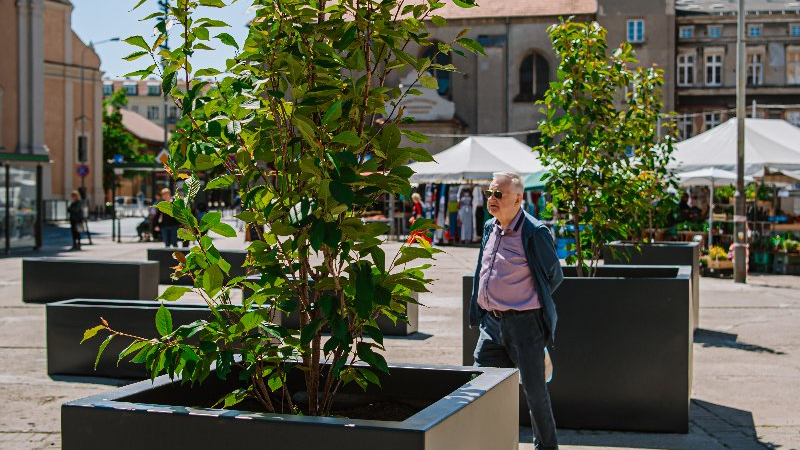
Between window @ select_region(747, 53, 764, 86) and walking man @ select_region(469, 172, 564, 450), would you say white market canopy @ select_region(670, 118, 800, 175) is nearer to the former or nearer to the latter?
walking man @ select_region(469, 172, 564, 450)

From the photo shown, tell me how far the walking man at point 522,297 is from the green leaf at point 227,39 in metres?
2.60

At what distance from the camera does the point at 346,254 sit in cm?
355

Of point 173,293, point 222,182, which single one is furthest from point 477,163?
point 173,293

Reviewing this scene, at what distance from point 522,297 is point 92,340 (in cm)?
492

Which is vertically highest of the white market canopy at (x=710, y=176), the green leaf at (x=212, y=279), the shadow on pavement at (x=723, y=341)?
the white market canopy at (x=710, y=176)

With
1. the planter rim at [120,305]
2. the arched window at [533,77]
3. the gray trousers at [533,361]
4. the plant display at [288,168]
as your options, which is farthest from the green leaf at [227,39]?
the arched window at [533,77]

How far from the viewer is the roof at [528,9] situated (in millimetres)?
58084

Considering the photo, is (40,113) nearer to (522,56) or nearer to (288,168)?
(522,56)

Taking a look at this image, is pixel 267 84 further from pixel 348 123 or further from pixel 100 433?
pixel 100 433

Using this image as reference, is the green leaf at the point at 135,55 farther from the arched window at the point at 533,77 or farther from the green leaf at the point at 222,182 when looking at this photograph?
the arched window at the point at 533,77

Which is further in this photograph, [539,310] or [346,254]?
[539,310]

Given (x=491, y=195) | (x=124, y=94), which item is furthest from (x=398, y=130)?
(x=124, y=94)

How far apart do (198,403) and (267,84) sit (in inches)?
48.6

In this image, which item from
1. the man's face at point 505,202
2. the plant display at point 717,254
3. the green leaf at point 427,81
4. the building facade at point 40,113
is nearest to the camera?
the green leaf at point 427,81
